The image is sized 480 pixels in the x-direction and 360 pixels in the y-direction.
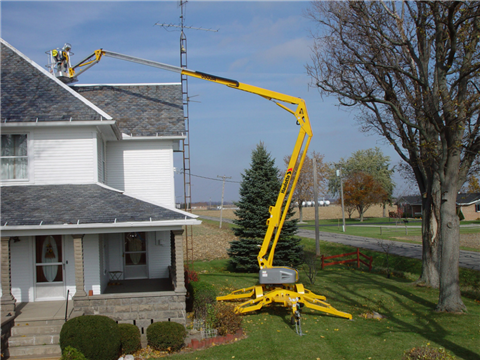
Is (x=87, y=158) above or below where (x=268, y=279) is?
above

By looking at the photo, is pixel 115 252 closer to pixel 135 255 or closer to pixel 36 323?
pixel 135 255

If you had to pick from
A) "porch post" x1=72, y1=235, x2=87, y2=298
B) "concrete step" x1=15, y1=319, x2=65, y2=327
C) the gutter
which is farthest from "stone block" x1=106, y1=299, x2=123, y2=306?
the gutter

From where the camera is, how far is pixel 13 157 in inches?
564

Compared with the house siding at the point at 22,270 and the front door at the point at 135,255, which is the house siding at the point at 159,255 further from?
the house siding at the point at 22,270

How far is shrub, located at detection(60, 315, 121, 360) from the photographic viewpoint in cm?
985

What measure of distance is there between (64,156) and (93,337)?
7.13 metres

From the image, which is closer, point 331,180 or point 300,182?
point 300,182

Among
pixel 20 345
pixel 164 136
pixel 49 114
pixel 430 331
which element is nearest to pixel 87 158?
pixel 49 114

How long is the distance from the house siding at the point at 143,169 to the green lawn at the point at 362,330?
5.13 m

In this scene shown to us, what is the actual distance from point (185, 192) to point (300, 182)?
49039 millimetres

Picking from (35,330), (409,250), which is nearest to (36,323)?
(35,330)

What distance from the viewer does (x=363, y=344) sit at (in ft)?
35.2

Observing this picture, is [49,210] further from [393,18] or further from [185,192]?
[393,18]

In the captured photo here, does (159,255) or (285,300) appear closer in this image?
(285,300)
